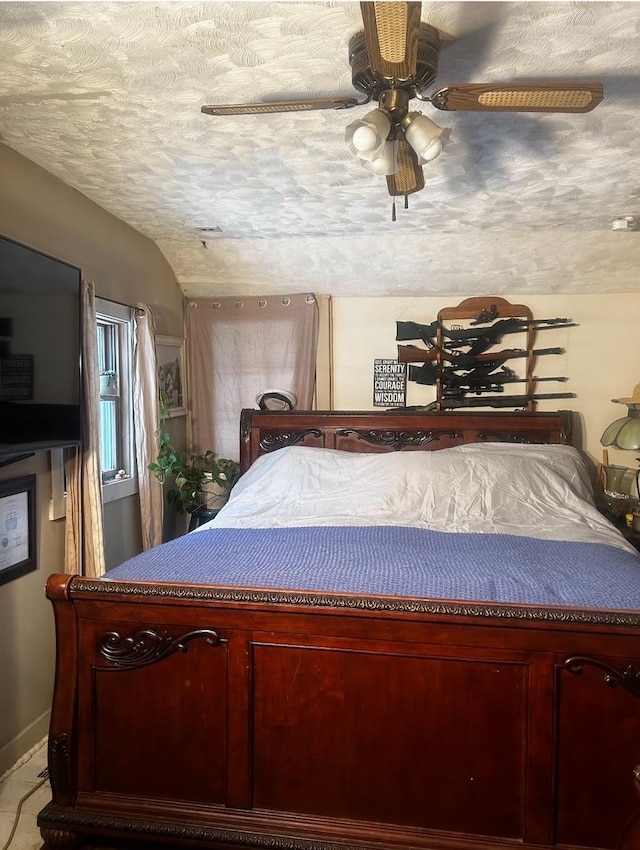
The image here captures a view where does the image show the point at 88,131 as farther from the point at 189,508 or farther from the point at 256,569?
the point at 189,508

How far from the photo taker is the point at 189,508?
3650mm

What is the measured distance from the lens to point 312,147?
2.20 metres

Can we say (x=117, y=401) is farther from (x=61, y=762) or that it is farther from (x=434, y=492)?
(x=61, y=762)

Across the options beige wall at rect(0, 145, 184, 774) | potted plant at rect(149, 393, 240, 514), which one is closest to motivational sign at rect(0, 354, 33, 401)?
beige wall at rect(0, 145, 184, 774)

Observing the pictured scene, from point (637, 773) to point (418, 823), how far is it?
2.46 ft

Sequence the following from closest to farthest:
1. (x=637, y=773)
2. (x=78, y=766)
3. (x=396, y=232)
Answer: (x=637, y=773)
(x=78, y=766)
(x=396, y=232)

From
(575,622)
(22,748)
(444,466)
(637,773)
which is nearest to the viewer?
(637,773)

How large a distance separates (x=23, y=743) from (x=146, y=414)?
160cm

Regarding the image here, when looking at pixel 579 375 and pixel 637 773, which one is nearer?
pixel 637 773

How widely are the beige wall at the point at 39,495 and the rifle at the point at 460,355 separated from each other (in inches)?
66.3

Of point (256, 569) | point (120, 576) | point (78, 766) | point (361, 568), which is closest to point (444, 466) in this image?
point (361, 568)

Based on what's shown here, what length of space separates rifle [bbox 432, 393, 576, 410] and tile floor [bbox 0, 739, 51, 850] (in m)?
2.68

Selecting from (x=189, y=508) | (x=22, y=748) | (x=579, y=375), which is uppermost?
(x=579, y=375)

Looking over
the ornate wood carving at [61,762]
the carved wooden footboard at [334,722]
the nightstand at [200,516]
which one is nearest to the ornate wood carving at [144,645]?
the carved wooden footboard at [334,722]
